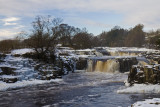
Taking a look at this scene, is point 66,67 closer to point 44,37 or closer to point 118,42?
point 44,37

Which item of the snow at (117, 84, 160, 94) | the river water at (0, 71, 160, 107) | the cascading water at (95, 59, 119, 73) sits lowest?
the river water at (0, 71, 160, 107)

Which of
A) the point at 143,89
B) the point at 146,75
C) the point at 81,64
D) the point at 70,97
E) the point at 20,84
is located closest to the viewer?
the point at 70,97

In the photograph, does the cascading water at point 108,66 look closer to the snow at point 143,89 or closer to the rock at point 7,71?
the snow at point 143,89

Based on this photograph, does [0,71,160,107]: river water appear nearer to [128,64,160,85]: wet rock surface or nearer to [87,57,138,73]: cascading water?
[128,64,160,85]: wet rock surface

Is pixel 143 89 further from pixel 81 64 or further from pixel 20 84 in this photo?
pixel 81 64

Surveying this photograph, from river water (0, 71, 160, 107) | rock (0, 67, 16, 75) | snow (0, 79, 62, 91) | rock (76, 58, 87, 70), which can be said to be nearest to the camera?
river water (0, 71, 160, 107)

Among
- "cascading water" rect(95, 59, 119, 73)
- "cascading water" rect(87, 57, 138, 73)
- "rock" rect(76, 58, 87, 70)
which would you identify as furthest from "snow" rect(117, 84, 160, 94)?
"rock" rect(76, 58, 87, 70)

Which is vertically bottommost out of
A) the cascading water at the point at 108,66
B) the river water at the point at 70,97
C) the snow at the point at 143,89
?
the river water at the point at 70,97

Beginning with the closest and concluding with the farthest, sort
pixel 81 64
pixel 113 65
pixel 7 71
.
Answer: pixel 7 71 < pixel 113 65 < pixel 81 64

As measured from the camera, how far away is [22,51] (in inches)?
1077

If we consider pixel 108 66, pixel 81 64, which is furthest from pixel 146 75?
pixel 81 64

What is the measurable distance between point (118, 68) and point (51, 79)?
9.06 metres

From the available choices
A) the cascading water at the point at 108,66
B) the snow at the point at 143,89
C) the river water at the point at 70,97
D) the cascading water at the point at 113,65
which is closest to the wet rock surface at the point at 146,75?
the snow at the point at 143,89

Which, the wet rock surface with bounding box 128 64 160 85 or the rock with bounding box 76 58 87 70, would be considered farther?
the rock with bounding box 76 58 87 70
